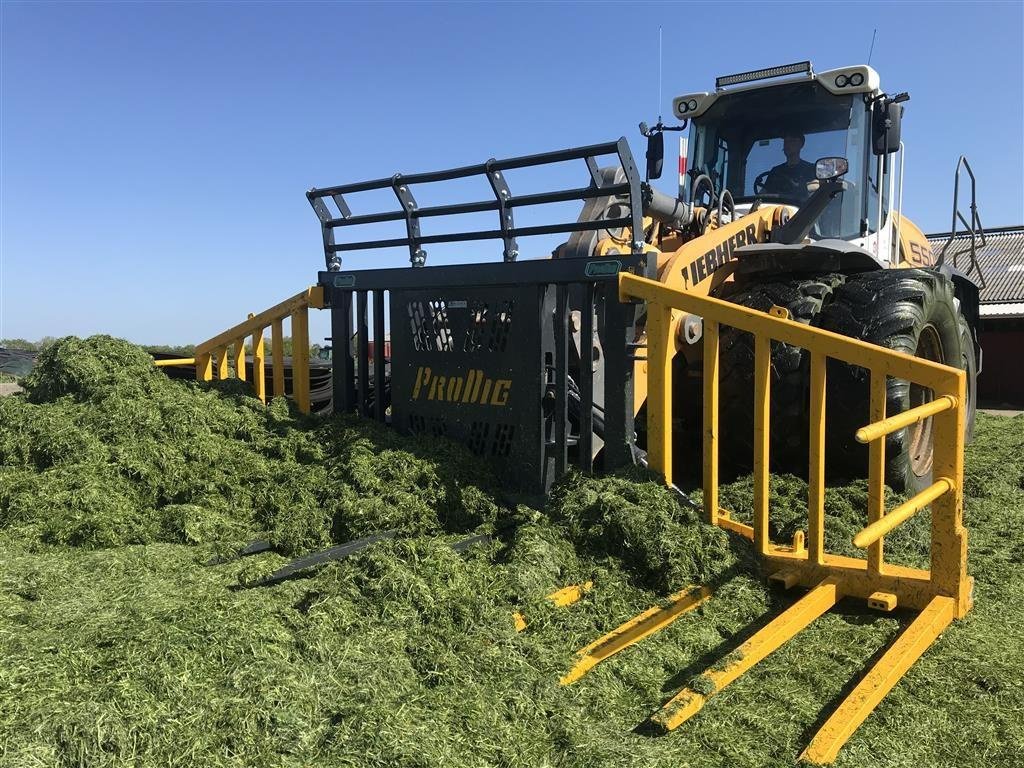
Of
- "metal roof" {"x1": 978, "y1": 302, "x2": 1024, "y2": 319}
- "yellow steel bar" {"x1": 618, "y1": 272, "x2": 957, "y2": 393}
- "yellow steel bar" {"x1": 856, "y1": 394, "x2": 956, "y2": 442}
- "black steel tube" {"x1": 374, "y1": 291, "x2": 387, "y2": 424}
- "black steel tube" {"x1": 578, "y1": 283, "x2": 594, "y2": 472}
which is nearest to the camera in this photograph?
"yellow steel bar" {"x1": 856, "y1": 394, "x2": 956, "y2": 442}

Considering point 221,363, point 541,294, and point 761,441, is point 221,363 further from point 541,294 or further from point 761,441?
point 761,441

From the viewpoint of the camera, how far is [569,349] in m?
5.39

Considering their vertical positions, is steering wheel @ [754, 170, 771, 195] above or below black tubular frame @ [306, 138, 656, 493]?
above

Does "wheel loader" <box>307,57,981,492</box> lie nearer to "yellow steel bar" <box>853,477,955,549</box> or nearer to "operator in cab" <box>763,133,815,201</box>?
"operator in cab" <box>763,133,815,201</box>

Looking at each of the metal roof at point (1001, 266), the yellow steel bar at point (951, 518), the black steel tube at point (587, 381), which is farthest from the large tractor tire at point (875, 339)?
the metal roof at point (1001, 266)

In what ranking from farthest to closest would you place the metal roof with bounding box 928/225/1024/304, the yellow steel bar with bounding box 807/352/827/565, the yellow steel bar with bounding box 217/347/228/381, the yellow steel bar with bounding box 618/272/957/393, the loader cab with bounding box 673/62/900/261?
the metal roof with bounding box 928/225/1024/304
the yellow steel bar with bounding box 217/347/228/381
the loader cab with bounding box 673/62/900/261
the yellow steel bar with bounding box 807/352/827/565
the yellow steel bar with bounding box 618/272/957/393

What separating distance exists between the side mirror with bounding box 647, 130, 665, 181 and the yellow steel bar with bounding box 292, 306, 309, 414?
10.9 feet

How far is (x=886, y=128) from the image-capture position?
6.58 metres

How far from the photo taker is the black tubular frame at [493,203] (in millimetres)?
4785

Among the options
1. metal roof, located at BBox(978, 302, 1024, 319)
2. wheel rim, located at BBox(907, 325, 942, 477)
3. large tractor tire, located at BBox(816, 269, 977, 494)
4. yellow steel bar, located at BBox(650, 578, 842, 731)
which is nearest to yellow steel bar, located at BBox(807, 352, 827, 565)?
yellow steel bar, located at BBox(650, 578, 842, 731)

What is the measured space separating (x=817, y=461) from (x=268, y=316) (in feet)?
15.0

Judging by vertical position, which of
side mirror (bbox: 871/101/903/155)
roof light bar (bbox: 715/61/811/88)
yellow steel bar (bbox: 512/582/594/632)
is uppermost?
roof light bar (bbox: 715/61/811/88)

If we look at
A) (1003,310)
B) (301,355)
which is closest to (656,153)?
(301,355)

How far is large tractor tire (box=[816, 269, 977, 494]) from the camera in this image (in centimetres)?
496
